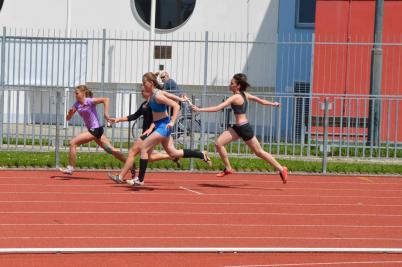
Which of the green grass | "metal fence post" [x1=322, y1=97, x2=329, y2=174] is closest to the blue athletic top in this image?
the green grass

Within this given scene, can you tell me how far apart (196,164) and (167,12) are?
14.0 meters

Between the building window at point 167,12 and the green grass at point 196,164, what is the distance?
12.1 m

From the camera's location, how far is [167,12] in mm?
34062

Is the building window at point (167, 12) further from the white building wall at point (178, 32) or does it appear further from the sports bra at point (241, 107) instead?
the sports bra at point (241, 107)

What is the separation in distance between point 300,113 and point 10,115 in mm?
6247

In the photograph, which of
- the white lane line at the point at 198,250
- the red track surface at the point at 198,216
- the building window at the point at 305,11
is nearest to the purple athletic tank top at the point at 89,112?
the red track surface at the point at 198,216

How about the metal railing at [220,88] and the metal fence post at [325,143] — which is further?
the metal railing at [220,88]

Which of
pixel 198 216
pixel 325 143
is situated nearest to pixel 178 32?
pixel 325 143

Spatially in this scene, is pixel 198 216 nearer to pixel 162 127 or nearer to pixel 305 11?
pixel 162 127

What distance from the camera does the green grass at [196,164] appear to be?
66.2 feet

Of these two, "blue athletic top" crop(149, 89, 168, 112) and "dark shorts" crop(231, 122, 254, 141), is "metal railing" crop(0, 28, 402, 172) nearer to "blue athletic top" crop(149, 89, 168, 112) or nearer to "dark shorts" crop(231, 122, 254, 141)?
"dark shorts" crop(231, 122, 254, 141)

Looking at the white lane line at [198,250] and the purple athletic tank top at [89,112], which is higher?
the purple athletic tank top at [89,112]

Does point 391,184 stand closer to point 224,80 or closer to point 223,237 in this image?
point 223,237

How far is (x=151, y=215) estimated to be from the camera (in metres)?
14.0
